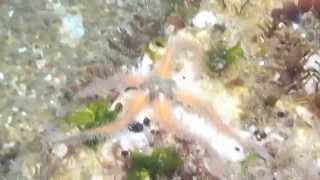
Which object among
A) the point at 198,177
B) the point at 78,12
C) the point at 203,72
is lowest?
the point at 198,177

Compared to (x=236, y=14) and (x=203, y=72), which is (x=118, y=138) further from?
(x=236, y=14)

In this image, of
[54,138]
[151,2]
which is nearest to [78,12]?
[151,2]

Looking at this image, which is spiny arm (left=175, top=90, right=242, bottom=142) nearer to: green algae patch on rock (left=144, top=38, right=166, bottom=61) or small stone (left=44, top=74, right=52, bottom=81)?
green algae patch on rock (left=144, top=38, right=166, bottom=61)

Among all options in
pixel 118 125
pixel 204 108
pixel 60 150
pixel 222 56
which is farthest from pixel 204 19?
pixel 60 150

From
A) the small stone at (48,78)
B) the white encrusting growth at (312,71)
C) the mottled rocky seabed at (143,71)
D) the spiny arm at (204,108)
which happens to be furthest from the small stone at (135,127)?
the white encrusting growth at (312,71)

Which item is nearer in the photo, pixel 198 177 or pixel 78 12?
pixel 198 177

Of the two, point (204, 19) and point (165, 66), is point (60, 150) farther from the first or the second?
point (204, 19)
